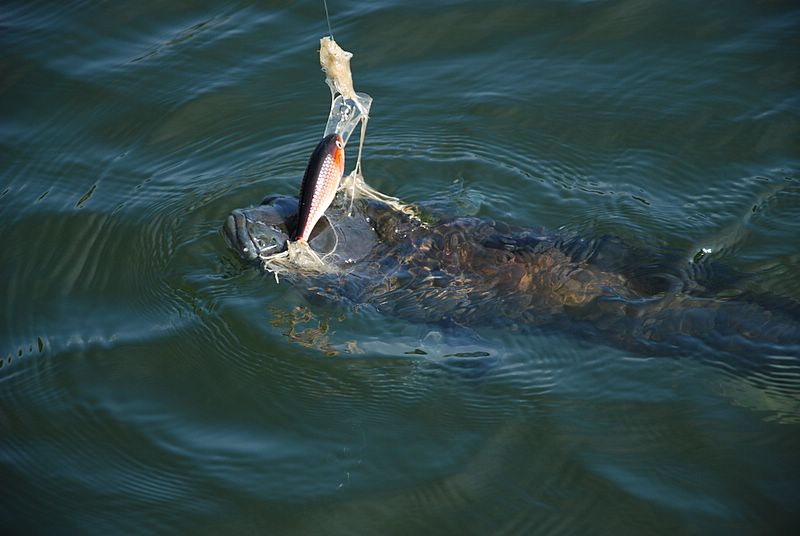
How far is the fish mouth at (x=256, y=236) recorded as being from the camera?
5.76m

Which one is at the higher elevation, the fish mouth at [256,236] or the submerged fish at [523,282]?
the fish mouth at [256,236]

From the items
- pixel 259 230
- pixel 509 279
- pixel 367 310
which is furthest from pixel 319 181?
pixel 509 279

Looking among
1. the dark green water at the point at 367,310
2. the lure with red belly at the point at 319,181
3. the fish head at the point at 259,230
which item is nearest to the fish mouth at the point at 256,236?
the fish head at the point at 259,230

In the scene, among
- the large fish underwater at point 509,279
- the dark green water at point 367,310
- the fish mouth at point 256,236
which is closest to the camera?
the dark green water at point 367,310

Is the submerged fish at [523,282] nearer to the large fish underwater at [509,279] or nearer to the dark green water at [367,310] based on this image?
the large fish underwater at [509,279]

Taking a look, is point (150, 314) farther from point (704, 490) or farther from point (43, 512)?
point (704, 490)

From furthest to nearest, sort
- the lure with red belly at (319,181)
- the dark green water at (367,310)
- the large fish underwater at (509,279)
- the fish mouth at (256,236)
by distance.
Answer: the fish mouth at (256,236), the large fish underwater at (509,279), the lure with red belly at (319,181), the dark green water at (367,310)

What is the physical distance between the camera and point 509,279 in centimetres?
592

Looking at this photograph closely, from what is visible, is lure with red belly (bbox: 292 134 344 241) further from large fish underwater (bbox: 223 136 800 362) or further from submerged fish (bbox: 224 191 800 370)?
submerged fish (bbox: 224 191 800 370)

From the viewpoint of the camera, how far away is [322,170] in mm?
5316

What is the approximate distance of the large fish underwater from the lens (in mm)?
5484

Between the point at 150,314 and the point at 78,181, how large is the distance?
83.4 inches

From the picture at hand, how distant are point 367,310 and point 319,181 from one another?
1.14 meters

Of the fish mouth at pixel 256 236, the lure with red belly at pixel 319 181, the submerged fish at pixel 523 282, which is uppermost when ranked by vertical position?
the lure with red belly at pixel 319 181
